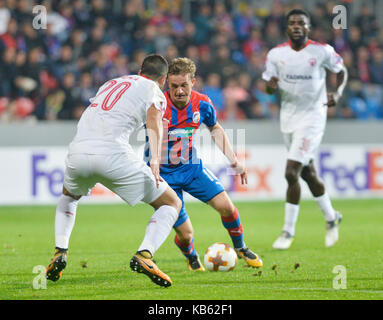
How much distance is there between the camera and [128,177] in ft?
18.2

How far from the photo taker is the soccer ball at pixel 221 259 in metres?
6.54

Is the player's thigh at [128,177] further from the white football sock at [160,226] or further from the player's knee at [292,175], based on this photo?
the player's knee at [292,175]

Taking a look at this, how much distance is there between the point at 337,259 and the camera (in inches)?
291

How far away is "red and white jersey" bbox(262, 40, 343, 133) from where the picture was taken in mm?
8656

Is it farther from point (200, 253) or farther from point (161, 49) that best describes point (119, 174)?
point (161, 49)

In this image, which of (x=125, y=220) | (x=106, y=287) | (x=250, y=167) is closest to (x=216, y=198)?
(x=106, y=287)

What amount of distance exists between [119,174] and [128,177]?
73mm

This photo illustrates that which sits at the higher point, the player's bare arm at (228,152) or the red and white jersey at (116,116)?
the red and white jersey at (116,116)

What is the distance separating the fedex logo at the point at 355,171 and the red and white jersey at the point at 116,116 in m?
9.08

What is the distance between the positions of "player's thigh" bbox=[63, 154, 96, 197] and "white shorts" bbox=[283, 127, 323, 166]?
3.27 meters

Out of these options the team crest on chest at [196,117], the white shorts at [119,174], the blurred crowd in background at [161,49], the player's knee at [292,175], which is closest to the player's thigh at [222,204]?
Result: the team crest on chest at [196,117]

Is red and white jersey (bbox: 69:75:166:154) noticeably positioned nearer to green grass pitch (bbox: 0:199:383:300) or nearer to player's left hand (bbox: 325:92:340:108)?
green grass pitch (bbox: 0:199:383:300)

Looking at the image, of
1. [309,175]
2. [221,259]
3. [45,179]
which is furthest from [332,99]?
[45,179]

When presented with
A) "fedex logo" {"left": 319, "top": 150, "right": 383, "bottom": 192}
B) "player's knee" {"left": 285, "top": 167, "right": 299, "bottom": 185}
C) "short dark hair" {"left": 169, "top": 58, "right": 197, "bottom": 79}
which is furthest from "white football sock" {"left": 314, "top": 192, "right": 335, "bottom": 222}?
"fedex logo" {"left": 319, "top": 150, "right": 383, "bottom": 192}
